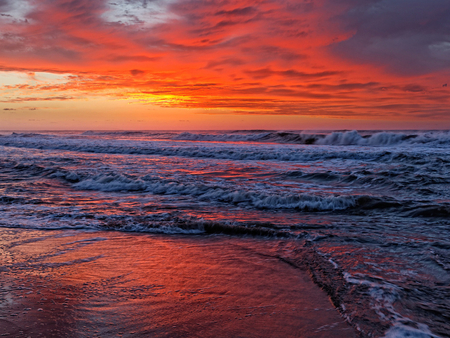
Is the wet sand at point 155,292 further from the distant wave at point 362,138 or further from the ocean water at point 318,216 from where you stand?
the distant wave at point 362,138

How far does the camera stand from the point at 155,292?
9.68 ft

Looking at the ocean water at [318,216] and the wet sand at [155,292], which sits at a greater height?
the ocean water at [318,216]

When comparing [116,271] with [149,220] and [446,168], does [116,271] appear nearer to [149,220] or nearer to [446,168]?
[149,220]

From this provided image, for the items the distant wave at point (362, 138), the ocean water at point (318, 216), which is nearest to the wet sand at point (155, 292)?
the ocean water at point (318, 216)

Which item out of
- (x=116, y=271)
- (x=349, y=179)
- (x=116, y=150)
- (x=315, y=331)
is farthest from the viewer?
(x=116, y=150)

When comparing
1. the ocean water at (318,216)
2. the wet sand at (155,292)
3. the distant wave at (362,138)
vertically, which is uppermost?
the distant wave at (362,138)

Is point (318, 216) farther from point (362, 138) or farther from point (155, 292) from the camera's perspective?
point (362, 138)

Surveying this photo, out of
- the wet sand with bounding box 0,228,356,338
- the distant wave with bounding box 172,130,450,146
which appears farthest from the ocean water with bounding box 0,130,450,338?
the distant wave with bounding box 172,130,450,146

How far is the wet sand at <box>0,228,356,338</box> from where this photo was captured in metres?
2.40

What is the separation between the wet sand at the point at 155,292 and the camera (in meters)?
2.40

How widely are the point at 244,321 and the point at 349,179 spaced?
7579 mm

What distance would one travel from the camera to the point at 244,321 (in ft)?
8.24

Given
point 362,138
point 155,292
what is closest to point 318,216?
point 155,292

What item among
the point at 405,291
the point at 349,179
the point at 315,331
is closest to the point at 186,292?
the point at 315,331
